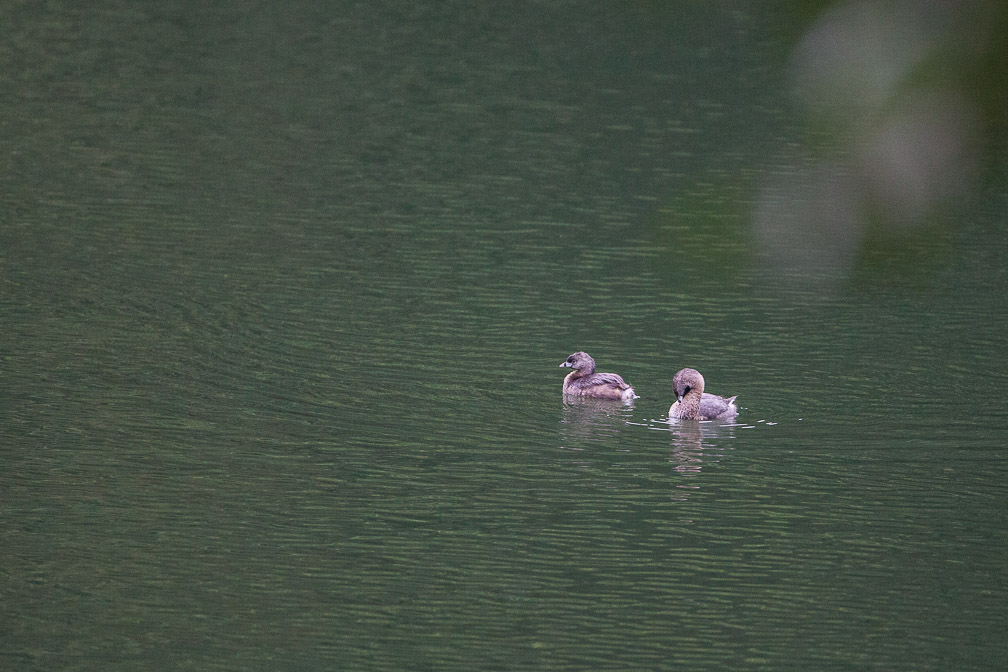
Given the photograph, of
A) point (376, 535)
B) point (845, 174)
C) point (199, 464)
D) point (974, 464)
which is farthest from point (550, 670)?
point (845, 174)

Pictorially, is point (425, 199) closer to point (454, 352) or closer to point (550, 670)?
point (454, 352)

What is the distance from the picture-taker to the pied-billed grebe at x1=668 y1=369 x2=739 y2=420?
1121 centimetres

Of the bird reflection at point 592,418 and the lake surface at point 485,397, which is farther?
the bird reflection at point 592,418

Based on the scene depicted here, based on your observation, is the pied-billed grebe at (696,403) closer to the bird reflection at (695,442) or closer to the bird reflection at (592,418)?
the bird reflection at (695,442)

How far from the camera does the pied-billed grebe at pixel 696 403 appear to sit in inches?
441

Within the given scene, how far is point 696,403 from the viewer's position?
444 inches

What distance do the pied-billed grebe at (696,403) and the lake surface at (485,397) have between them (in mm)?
111

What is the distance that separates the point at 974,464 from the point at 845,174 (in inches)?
347

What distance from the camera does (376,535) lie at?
912cm

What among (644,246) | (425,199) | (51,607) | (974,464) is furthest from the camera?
(425,199)

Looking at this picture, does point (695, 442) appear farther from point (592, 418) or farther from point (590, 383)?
point (590, 383)

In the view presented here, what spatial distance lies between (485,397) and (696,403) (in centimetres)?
160

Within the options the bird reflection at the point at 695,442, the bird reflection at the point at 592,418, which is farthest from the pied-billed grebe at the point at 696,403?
the bird reflection at the point at 592,418

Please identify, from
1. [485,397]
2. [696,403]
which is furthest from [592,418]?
[485,397]
